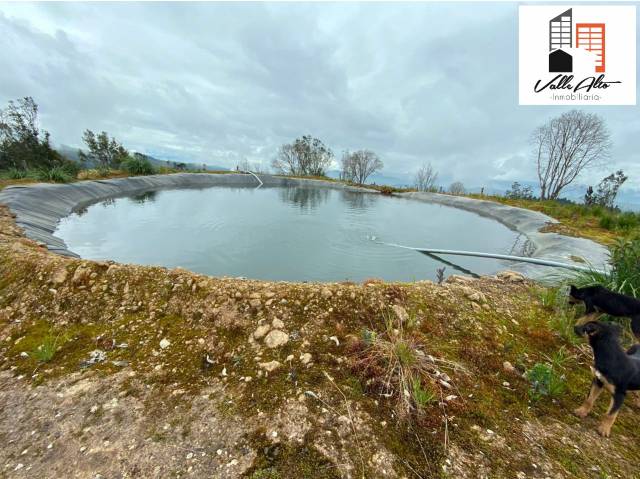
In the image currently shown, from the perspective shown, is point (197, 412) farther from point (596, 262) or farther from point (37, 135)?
point (37, 135)

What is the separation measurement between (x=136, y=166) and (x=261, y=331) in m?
19.4

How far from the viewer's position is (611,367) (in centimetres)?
121

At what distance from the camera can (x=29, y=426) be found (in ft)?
4.27

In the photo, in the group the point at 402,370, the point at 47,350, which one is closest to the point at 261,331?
the point at 402,370

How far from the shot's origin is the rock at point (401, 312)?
2074 mm

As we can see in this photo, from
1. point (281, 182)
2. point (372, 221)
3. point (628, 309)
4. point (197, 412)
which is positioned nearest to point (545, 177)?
point (372, 221)

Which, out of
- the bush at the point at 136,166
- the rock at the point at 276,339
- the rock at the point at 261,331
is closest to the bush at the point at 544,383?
the rock at the point at 276,339

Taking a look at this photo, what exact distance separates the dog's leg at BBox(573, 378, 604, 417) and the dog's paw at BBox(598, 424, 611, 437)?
0.26 ft

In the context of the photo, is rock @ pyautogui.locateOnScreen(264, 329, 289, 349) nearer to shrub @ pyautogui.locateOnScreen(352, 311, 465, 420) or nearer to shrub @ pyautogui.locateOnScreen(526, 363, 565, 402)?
shrub @ pyautogui.locateOnScreen(352, 311, 465, 420)

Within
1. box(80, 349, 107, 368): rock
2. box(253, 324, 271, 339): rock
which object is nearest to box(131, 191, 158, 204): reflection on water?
box(80, 349, 107, 368): rock

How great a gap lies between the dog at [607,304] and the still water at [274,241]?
2431 millimetres

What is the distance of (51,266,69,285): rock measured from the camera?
2.29m

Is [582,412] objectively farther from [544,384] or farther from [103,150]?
[103,150]

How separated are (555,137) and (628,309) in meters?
25.5
